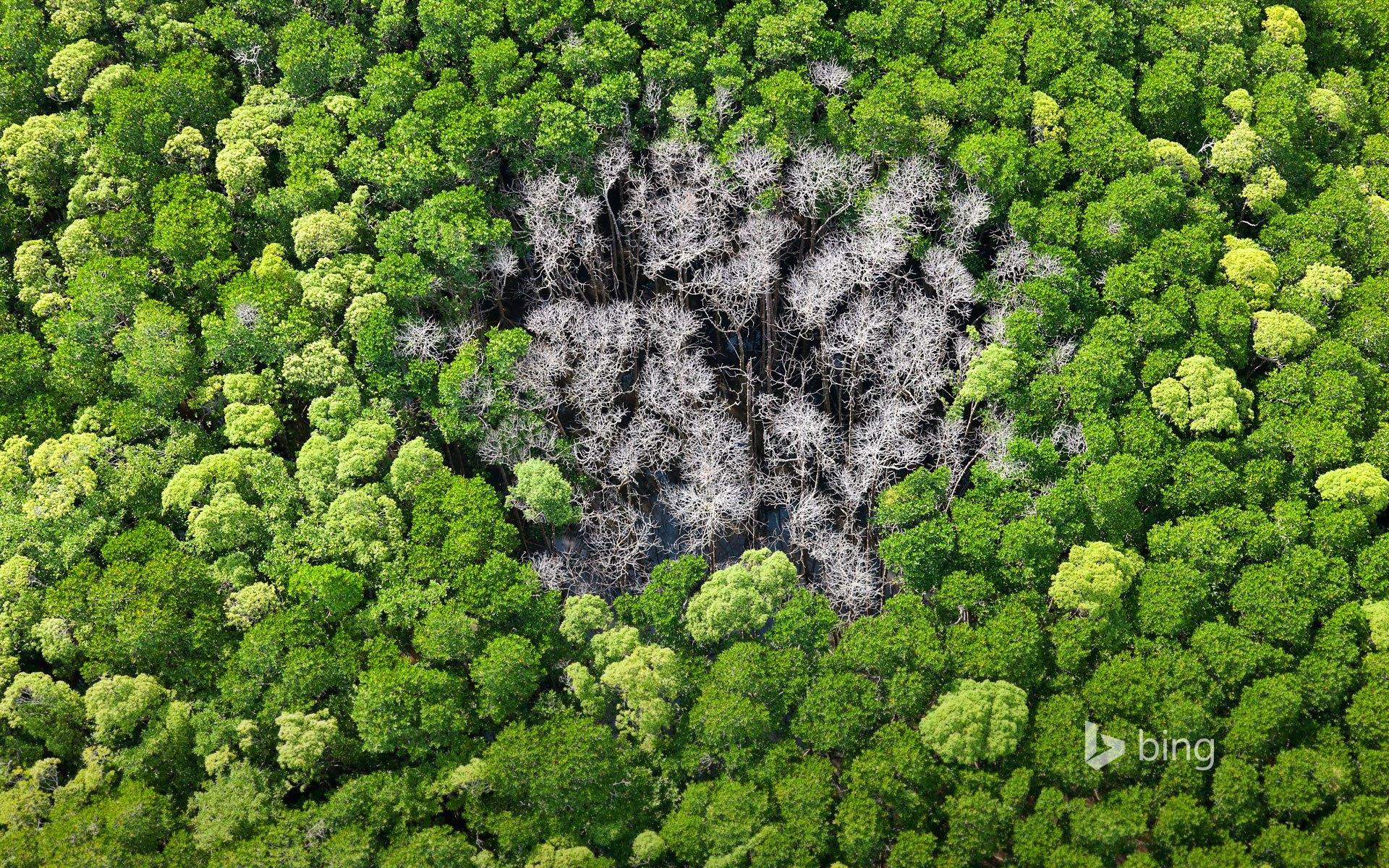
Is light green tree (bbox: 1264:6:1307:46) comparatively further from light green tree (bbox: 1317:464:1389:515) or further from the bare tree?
light green tree (bbox: 1317:464:1389:515)

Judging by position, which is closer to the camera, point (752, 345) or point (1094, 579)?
point (1094, 579)

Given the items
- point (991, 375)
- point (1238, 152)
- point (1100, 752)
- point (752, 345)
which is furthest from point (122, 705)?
point (1238, 152)

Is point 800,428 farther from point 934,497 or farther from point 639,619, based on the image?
point 639,619

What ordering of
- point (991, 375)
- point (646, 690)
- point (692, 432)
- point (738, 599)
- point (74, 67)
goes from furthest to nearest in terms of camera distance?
point (74, 67)
point (692, 432)
point (991, 375)
point (738, 599)
point (646, 690)

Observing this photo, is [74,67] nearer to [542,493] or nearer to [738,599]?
[542,493]

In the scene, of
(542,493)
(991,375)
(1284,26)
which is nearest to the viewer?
(542,493)

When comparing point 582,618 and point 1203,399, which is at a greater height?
point 1203,399

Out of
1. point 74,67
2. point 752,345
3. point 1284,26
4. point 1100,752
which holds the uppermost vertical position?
point 74,67

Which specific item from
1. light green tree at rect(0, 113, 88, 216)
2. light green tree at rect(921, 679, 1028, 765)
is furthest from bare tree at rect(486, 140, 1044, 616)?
light green tree at rect(0, 113, 88, 216)
